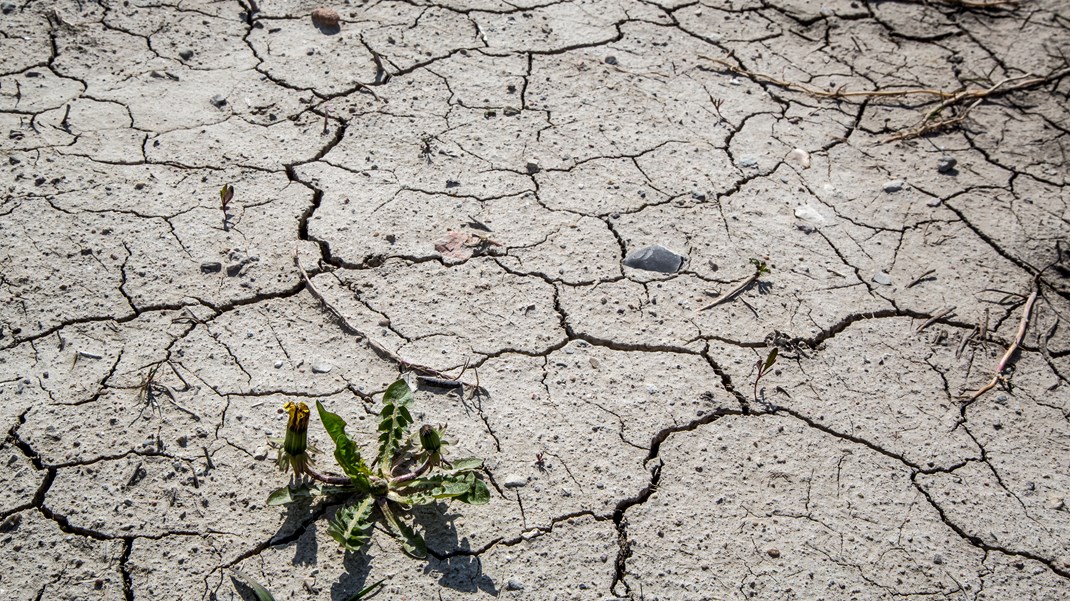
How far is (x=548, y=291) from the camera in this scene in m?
3.22

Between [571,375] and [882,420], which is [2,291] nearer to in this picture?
[571,375]

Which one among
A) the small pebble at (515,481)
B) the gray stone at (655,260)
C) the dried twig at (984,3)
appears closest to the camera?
the small pebble at (515,481)

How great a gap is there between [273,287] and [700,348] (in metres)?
1.47

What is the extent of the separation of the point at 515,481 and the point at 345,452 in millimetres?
496

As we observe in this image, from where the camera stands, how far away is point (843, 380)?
3012 millimetres

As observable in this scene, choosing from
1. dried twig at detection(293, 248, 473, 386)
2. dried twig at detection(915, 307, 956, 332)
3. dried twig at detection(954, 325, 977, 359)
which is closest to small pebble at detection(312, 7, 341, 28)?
dried twig at detection(293, 248, 473, 386)

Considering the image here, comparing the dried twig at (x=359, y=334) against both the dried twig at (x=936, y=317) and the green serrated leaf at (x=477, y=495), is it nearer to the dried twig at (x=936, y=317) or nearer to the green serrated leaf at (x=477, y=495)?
the green serrated leaf at (x=477, y=495)

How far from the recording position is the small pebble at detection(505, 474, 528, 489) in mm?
2645

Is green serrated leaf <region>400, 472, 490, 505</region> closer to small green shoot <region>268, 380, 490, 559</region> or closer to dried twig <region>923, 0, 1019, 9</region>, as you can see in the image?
small green shoot <region>268, 380, 490, 559</region>

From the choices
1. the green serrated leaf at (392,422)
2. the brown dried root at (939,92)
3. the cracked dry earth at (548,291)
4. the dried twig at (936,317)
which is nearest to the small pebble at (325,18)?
the cracked dry earth at (548,291)

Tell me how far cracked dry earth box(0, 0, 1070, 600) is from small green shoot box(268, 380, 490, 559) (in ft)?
0.21

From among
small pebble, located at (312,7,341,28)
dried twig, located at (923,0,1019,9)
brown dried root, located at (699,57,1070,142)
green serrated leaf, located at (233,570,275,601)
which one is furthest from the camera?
dried twig, located at (923,0,1019,9)

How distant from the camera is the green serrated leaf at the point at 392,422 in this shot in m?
2.61

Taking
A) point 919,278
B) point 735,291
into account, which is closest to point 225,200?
point 735,291
